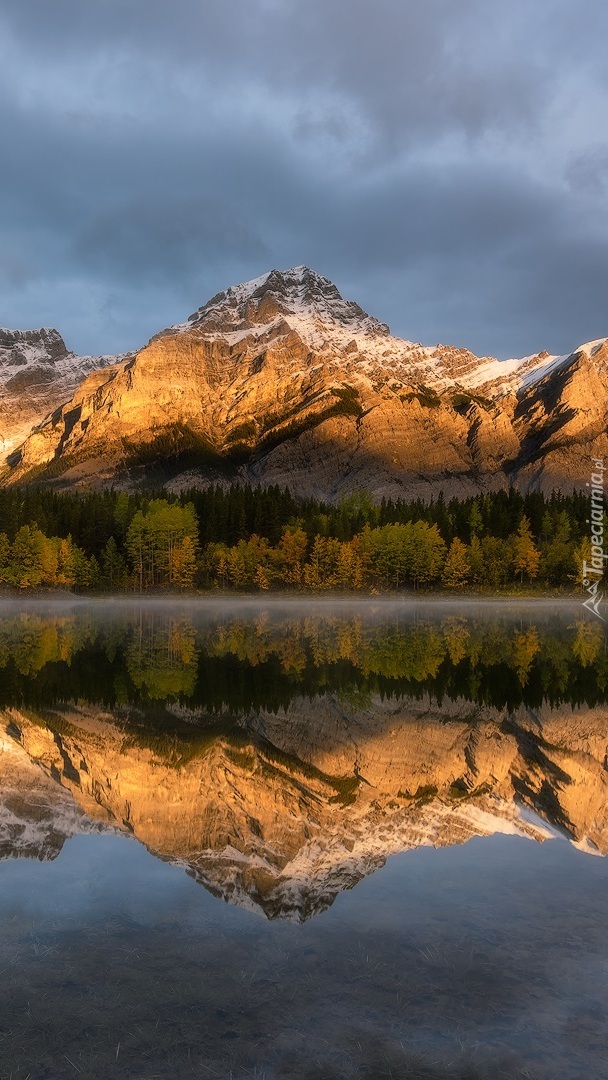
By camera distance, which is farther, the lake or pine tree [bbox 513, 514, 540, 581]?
pine tree [bbox 513, 514, 540, 581]

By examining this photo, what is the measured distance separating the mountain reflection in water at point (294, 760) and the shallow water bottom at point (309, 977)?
982 millimetres

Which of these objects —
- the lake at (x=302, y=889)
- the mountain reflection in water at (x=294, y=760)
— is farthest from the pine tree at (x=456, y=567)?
the lake at (x=302, y=889)

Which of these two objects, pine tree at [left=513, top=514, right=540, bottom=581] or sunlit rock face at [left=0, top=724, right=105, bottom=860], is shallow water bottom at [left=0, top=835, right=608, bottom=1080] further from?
pine tree at [left=513, top=514, right=540, bottom=581]

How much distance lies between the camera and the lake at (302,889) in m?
7.94

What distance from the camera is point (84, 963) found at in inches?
370

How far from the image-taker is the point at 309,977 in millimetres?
9133

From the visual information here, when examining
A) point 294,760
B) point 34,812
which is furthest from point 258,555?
point 34,812

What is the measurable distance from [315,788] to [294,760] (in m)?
2.60

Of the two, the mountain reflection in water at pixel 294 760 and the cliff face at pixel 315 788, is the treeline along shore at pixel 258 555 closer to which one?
the mountain reflection in water at pixel 294 760

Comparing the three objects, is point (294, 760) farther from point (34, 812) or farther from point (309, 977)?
point (309, 977)

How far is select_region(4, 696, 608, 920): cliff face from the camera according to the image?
42.3ft

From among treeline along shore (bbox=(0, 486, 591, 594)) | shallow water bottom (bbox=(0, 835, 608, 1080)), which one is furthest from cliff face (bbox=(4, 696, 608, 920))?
treeline along shore (bbox=(0, 486, 591, 594))

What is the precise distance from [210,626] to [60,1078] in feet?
226

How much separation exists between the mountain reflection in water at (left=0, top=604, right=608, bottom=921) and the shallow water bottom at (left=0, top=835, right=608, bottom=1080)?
98 centimetres
